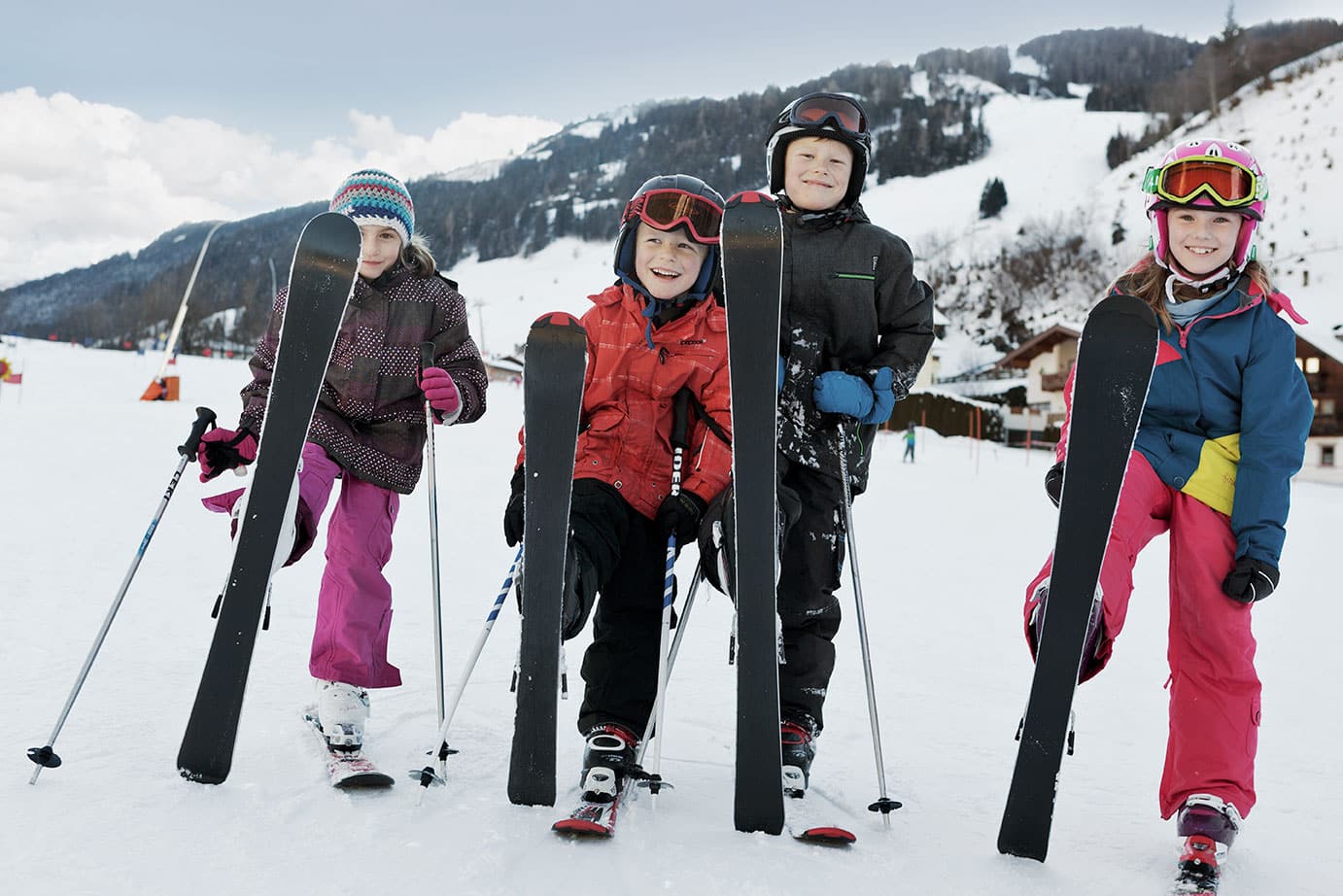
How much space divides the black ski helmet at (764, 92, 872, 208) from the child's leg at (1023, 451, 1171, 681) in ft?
3.33

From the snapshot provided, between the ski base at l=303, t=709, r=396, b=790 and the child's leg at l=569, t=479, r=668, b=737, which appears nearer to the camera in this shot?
the ski base at l=303, t=709, r=396, b=790

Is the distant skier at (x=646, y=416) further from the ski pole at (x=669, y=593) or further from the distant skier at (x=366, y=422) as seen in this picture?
the distant skier at (x=366, y=422)

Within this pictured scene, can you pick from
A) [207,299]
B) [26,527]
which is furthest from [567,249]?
[26,527]

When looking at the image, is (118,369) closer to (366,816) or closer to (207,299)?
(366,816)

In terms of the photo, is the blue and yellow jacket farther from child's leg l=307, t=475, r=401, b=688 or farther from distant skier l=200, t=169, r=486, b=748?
child's leg l=307, t=475, r=401, b=688

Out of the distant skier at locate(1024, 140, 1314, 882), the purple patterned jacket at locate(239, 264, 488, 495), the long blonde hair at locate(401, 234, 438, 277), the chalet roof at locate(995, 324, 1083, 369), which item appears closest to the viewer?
the distant skier at locate(1024, 140, 1314, 882)

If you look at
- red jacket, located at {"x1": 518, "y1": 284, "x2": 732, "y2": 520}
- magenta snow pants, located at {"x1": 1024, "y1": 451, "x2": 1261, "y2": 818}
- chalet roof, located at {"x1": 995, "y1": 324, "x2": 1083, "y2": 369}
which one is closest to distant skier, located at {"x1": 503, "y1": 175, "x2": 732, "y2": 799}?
red jacket, located at {"x1": 518, "y1": 284, "x2": 732, "y2": 520}

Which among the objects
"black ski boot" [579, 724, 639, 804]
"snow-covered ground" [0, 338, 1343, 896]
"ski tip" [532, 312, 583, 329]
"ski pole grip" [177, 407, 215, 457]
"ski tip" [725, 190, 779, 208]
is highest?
"ski tip" [725, 190, 779, 208]

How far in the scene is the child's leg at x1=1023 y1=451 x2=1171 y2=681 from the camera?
79.6 inches

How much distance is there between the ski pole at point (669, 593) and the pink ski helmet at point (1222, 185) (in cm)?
122

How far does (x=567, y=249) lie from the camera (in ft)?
303

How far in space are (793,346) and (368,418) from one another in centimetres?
117

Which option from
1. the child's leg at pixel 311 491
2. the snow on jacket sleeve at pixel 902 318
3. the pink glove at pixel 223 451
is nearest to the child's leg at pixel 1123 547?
the snow on jacket sleeve at pixel 902 318

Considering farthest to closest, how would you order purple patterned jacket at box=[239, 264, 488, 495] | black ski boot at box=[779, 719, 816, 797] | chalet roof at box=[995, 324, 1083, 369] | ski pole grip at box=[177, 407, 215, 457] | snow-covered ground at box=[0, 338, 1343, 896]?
chalet roof at box=[995, 324, 1083, 369] → purple patterned jacket at box=[239, 264, 488, 495] → ski pole grip at box=[177, 407, 215, 457] → black ski boot at box=[779, 719, 816, 797] → snow-covered ground at box=[0, 338, 1343, 896]
